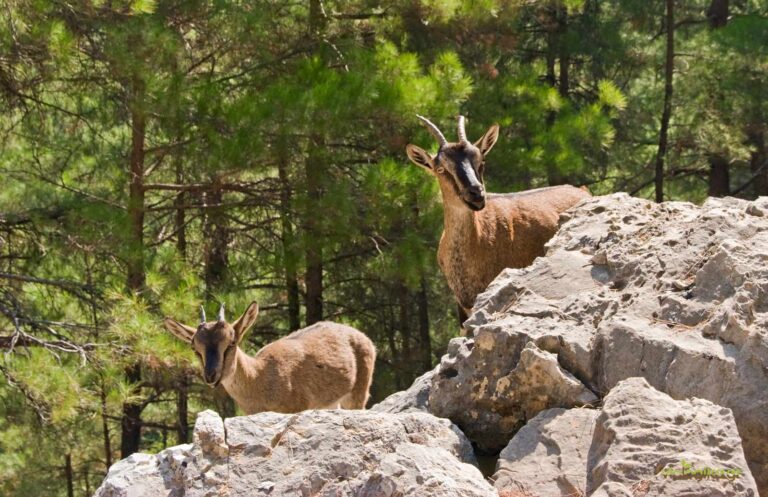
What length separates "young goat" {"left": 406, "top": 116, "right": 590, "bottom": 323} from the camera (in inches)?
314

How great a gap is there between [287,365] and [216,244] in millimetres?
6345

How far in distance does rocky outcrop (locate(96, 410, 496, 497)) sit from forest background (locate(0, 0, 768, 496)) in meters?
7.00

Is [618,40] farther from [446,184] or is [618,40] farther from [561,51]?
[446,184]

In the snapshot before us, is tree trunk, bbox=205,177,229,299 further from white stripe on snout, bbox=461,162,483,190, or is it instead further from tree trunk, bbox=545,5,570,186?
white stripe on snout, bbox=461,162,483,190

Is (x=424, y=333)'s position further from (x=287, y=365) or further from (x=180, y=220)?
(x=287, y=365)

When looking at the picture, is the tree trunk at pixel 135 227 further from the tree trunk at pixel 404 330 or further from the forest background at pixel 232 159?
the tree trunk at pixel 404 330

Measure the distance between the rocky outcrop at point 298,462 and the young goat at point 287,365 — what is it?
4.59m

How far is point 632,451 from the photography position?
4566mm

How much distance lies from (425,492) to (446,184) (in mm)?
4002

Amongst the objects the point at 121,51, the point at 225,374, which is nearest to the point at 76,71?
the point at 121,51

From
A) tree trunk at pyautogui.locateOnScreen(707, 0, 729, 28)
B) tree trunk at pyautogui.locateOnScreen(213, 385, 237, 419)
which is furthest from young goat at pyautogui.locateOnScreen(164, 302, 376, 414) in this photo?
tree trunk at pyautogui.locateOnScreen(707, 0, 729, 28)

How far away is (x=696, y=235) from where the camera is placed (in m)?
5.97

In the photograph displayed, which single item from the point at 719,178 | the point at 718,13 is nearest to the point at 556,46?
the point at 718,13

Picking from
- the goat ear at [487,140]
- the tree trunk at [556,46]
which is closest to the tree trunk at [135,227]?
the goat ear at [487,140]
